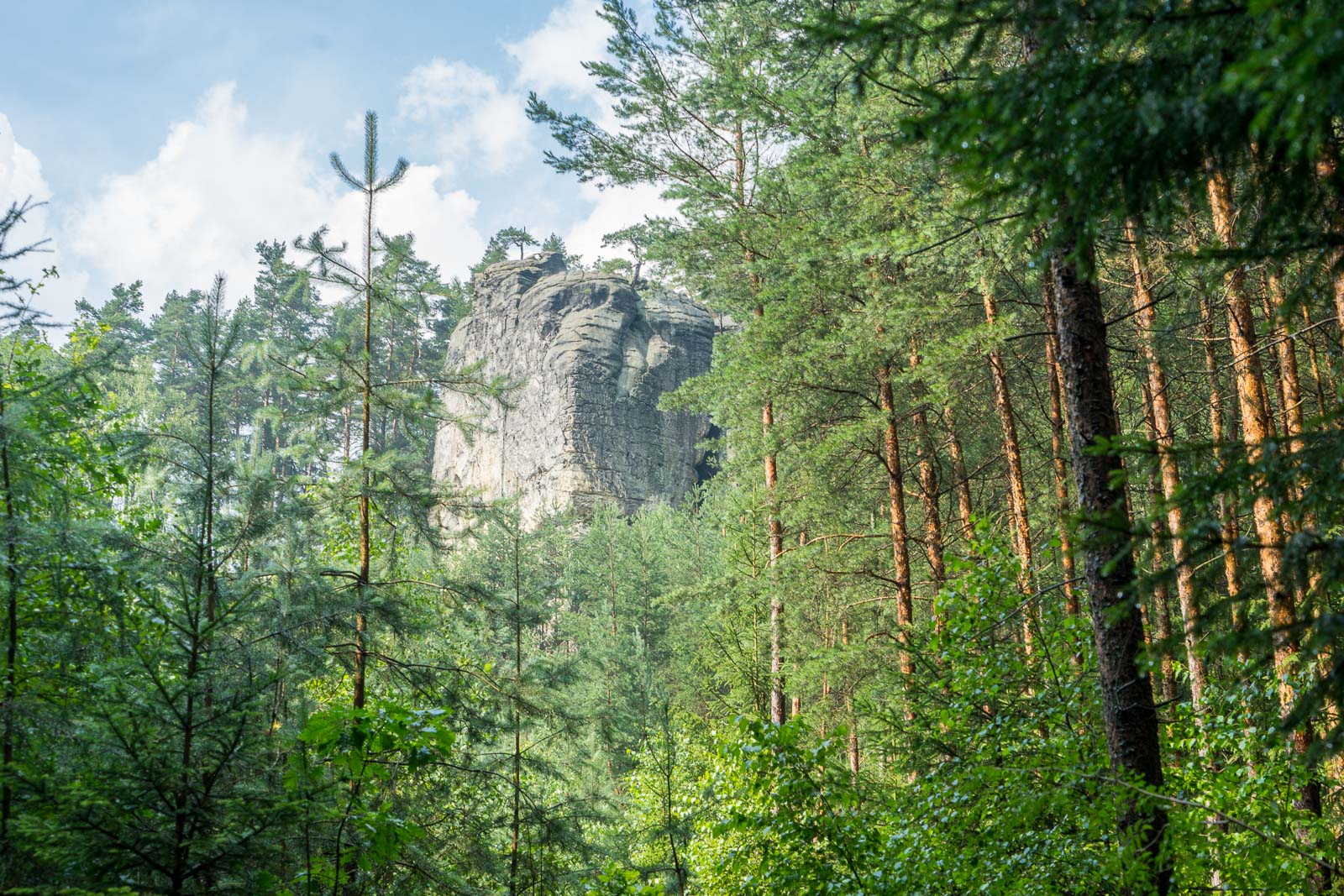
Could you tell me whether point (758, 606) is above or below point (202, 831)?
above

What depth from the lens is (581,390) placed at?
3988cm

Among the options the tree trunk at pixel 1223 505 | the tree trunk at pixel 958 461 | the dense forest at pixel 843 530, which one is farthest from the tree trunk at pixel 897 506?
the tree trunk at pixel 1223 505

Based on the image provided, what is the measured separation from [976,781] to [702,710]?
18.5 metres

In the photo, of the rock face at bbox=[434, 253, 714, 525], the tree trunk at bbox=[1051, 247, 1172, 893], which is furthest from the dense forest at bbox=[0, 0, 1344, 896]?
the rock face at bbox=[434, 253, 714, 525]

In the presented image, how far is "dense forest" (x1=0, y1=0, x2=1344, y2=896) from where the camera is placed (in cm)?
181

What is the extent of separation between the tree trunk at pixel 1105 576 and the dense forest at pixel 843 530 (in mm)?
29

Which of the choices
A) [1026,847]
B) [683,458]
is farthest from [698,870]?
[683,458]

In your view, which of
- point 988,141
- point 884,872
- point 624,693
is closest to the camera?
point 988,141

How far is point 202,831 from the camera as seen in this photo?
3.17m

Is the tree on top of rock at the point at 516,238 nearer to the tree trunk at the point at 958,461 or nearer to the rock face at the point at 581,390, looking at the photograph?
the rock face at the point at 581,390

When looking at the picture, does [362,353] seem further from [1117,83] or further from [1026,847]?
[1117,83]

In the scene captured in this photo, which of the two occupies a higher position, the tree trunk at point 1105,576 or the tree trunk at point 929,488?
the tree trunk at point 929,488

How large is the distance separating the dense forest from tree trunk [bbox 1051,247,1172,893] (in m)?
0.03

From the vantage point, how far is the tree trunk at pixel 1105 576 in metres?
3.60
